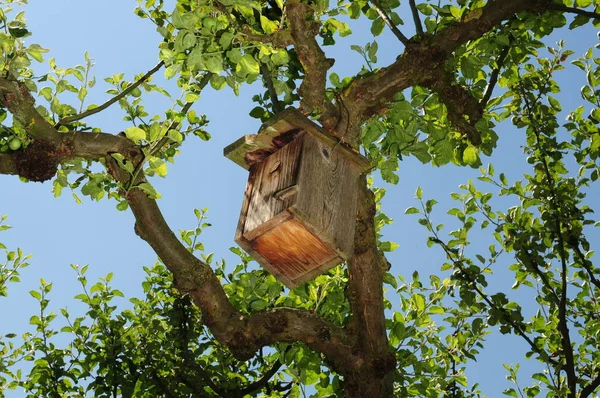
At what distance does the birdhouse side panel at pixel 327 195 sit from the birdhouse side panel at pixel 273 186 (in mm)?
43

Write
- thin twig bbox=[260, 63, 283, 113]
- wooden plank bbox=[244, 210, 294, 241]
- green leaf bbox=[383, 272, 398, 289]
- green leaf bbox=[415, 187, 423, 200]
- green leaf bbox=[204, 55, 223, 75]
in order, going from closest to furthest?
wooden plank bbox=[244, 210, 294, 241] < green leaf bbox=[204, 55, 223, 75] < thin twig bbox=[260, 63, 283, 113] < green leaf bbox=[383, 272, 398, 289] < green leaf bbox=[415, 187, 423, 200]

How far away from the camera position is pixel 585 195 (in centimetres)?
567

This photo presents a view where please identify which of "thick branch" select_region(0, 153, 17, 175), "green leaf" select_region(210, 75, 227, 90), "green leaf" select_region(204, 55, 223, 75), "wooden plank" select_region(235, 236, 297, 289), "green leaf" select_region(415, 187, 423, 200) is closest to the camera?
"wooden plank" select_region(235, 236, 297, 289)

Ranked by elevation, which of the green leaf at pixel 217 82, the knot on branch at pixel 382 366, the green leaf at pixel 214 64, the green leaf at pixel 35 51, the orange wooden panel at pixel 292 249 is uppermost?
the green leaf at pixel 35 51

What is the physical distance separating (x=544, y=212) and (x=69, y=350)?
3.64 m

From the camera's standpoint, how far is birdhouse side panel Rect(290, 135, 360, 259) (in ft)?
9.71

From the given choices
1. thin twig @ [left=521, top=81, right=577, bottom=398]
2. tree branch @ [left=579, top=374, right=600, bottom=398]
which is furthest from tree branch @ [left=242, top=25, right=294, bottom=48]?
tree branch @ [left=579, top=374, right=600, bottom=398]

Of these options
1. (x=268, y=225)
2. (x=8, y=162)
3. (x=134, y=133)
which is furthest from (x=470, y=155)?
(x=8, y=162)

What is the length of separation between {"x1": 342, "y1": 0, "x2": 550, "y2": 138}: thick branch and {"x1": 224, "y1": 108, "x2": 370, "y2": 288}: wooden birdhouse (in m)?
0.43

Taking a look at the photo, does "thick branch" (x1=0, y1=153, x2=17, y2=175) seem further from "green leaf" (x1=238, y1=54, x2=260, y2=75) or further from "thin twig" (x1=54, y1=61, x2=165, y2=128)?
"green leaf" (x1=238, y1=54, x2=260, y2=75)

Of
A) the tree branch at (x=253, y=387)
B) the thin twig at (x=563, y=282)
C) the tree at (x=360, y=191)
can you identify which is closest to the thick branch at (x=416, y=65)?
the tree at (x=360, y=191)

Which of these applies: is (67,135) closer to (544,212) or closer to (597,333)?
(544,212)

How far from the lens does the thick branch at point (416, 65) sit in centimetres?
368

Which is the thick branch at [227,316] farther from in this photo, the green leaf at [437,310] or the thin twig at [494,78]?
the thin twig at [494,78]
